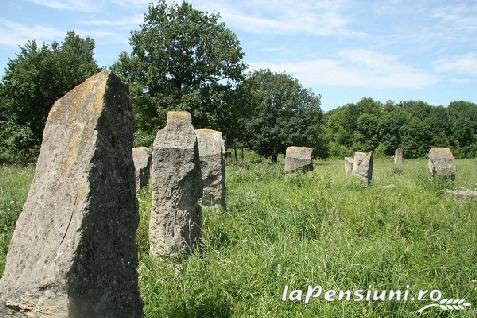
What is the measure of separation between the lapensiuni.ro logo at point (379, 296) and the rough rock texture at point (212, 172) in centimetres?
429

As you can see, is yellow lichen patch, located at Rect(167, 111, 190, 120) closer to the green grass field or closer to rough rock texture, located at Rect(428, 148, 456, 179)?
the green grass field

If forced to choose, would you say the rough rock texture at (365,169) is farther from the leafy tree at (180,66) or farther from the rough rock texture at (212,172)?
the leafy tree at (180,66)

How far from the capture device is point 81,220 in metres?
2.53

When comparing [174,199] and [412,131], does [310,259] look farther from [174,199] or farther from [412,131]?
[412,131]

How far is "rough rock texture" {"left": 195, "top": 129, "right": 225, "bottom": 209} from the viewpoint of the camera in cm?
866

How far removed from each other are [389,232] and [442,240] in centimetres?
79

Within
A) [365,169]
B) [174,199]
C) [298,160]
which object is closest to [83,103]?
Result: [174,199]

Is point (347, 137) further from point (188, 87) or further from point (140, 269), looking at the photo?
point (140, 269)

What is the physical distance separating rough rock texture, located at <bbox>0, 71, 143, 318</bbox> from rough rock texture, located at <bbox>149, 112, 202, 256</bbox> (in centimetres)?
267

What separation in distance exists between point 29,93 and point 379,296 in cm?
2857

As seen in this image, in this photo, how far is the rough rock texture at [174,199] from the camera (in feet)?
19.0

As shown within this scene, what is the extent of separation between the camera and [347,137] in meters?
81.3

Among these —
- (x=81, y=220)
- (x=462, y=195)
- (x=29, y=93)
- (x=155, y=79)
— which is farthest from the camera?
(x=155, y=79)

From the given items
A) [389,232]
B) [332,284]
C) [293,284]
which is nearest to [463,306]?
[332,284]
